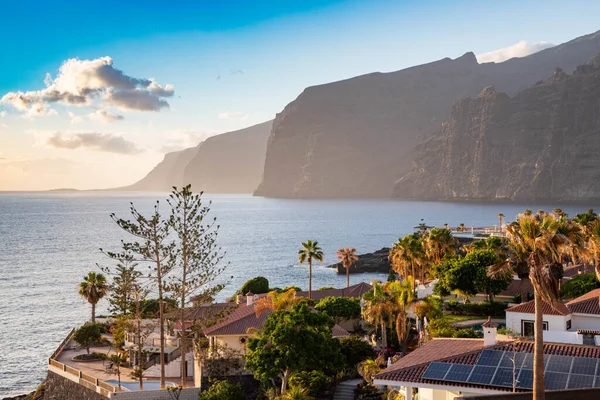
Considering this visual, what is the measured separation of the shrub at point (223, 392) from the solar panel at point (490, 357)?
16.4m

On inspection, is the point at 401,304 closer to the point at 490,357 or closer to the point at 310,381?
the point at 310,381

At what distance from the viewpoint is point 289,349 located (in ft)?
110

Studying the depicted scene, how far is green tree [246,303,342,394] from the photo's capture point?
1316 inches

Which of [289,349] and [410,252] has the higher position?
[410,252]

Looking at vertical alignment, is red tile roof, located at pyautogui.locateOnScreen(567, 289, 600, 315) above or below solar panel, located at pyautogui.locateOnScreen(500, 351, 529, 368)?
below

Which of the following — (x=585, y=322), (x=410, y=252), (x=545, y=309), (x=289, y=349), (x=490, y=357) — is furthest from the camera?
(x=410, y=252)

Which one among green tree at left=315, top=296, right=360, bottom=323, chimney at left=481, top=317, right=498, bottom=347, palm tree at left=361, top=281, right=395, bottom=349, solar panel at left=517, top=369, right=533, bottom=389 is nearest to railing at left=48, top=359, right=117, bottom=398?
palm tree at left=361, top=281, right=395, bottom=349

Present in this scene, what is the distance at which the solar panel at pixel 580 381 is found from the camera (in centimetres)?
2095

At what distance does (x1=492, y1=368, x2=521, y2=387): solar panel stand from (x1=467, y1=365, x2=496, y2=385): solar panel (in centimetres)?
18

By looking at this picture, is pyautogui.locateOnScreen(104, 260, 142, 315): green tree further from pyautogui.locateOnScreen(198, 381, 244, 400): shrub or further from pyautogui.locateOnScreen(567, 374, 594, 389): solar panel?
pyautogui.locateOnScreen(567, 374, 594, 389): solar panel

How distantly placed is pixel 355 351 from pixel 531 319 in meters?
10.7

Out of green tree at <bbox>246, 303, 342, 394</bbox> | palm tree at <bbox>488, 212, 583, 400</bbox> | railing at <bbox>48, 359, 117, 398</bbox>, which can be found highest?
palm tree at <bbox>488, 212, 583, 400</bbox>

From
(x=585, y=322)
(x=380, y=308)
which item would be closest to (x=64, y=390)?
(x=380, y=308)

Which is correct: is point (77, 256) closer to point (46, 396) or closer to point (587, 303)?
point (46, 396)
